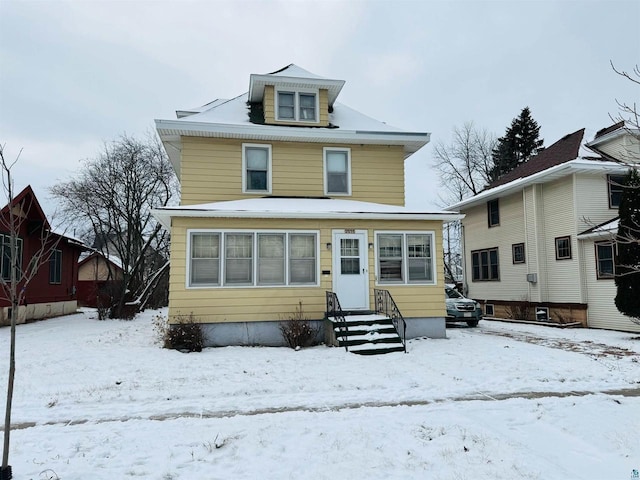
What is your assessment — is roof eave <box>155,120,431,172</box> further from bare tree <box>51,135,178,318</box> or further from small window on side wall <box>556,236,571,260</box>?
bare tree <box>51,135,178,318</box>

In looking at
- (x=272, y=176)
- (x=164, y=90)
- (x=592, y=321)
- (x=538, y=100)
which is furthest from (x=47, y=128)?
(x=538, y=100)

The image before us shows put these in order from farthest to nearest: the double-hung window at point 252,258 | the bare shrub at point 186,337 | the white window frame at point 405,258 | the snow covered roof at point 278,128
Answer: the snow covered roof at point 278,128 → the white window frame at point 405,258 → the double-hung window at point 252,258 → the bare shrub at point 186,337

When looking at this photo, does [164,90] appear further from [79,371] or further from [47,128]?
[79,371]

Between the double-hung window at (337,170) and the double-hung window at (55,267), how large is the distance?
1433cm

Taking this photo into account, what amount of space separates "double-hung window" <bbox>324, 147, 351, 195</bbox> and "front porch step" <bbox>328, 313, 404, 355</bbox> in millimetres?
4286

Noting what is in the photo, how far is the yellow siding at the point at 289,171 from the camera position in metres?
12.8

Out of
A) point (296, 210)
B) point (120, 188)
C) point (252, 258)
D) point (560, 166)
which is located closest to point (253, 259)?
point (252, 258)

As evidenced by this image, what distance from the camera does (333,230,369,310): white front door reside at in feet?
40.1

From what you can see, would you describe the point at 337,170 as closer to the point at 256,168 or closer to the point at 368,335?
the point at 256,168

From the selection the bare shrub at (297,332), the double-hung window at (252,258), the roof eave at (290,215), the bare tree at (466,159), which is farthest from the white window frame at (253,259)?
the bare tree at (466,159)

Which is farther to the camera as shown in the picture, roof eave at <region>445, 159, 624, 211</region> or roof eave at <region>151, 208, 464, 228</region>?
roof eave at <region>445, 159, 624, 211</region>

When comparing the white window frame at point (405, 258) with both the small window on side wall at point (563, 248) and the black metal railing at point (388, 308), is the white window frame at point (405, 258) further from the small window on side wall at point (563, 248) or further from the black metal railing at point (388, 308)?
the small window on side wall at point (563, 248)

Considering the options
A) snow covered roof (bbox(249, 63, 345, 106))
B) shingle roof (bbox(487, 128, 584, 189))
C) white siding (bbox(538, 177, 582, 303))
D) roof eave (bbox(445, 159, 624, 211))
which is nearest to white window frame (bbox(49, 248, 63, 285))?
snow covered roof (bbox(249, 63, 345, 106))

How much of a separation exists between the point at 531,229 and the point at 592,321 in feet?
14.4
